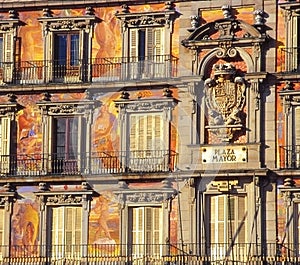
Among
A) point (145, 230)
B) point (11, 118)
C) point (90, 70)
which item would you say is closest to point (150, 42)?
point (90, 70)

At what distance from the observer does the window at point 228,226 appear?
52.0m

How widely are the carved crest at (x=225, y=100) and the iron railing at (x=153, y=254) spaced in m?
4.14

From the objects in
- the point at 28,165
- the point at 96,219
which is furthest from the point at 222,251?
the point at 28,165

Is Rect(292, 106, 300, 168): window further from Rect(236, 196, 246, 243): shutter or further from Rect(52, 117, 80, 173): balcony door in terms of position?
Rect(52, 117, 80, 173): balcony door

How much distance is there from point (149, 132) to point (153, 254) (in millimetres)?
4599

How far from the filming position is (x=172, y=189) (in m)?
52.7

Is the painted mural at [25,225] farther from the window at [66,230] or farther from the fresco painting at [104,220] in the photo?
the fresco painting at [104,220]

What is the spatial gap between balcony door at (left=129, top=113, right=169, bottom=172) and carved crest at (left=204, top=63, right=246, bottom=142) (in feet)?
6.37

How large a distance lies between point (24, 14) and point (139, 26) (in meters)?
4.75

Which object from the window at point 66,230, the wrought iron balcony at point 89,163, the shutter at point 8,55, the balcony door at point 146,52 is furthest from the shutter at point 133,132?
the shutter at point 8,55

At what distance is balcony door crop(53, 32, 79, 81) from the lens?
179 feet

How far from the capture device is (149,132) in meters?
53.4

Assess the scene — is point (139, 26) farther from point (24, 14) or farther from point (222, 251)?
point (222, 251)

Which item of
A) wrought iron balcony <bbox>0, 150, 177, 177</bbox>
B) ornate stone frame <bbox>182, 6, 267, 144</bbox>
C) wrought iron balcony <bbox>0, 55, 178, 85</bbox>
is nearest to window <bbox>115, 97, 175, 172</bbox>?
wrought iron balcony <bbox>0, 150, 177, 177</bbox>
